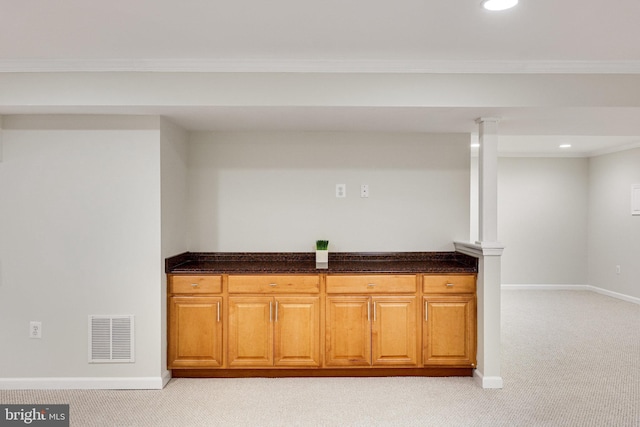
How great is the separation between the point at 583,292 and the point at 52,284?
703cm

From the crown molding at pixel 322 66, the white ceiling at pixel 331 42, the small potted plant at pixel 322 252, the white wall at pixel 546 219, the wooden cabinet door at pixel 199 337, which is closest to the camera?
the white ceiling at pixel 331 42

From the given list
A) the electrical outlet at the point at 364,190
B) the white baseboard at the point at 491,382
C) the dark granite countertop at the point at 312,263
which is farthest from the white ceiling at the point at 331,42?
the white baseboard at the point at 491,382

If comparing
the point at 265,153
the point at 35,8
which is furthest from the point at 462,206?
the point at 35,8

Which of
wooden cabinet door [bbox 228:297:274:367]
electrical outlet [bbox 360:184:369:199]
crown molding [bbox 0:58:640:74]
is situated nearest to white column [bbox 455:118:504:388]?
crown molding [bbox 0:58:640:74]

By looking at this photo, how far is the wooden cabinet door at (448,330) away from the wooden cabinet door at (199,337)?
1599 millimetres

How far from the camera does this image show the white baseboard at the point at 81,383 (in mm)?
3117

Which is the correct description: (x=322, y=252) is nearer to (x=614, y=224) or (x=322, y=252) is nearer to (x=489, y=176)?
(x=489, y=176)

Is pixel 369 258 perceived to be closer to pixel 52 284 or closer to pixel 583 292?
pixel 52 284

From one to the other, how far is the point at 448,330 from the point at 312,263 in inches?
48.2

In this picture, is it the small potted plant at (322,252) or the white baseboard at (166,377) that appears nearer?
the white baseboard at (166,377)

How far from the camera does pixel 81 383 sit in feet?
10.3

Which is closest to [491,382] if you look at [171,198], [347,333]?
[347,333]

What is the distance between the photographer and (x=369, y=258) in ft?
12.7

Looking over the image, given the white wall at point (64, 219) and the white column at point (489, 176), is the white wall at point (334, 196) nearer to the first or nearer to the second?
the white column at point (489, 176)
